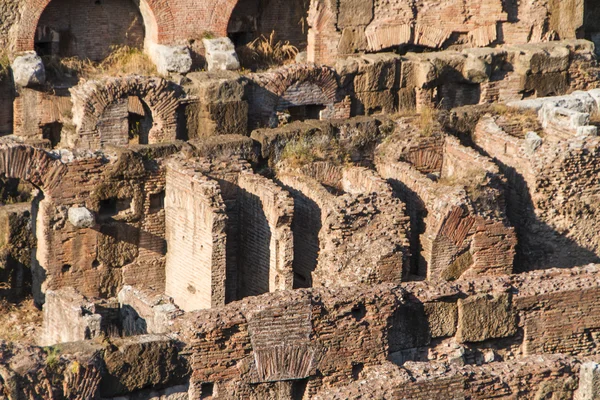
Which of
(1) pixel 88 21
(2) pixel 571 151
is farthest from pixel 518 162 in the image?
(1) pixel 88 21

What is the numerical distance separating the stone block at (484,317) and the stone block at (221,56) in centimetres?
→ 705

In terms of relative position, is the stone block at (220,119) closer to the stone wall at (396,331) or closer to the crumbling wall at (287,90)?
the crumbling wall at (287,90)

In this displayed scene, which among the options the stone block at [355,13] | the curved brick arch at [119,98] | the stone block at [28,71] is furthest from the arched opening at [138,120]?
the stone block at [355,13]

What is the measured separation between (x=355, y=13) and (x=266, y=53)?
1.48 m

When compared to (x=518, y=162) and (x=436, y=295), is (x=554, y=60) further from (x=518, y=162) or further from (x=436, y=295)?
(x=436, y=295)

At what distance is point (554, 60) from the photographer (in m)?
28.1

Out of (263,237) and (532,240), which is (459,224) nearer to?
(532,240)

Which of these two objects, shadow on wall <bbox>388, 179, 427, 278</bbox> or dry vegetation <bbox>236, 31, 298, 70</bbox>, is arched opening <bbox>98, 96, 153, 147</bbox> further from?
shadow on wall <bbox>388, 179, 427, 278</bbox>

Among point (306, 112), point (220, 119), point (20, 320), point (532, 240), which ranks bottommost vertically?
point (20, 320)

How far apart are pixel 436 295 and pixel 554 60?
25.7 ft

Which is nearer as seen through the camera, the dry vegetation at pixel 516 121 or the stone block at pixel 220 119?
the stone block at pixel 220 119

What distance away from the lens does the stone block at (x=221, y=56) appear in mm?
27203

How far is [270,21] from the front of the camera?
94.0 ft

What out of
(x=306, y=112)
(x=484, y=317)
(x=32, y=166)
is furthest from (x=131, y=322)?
(x=306, y=112)
